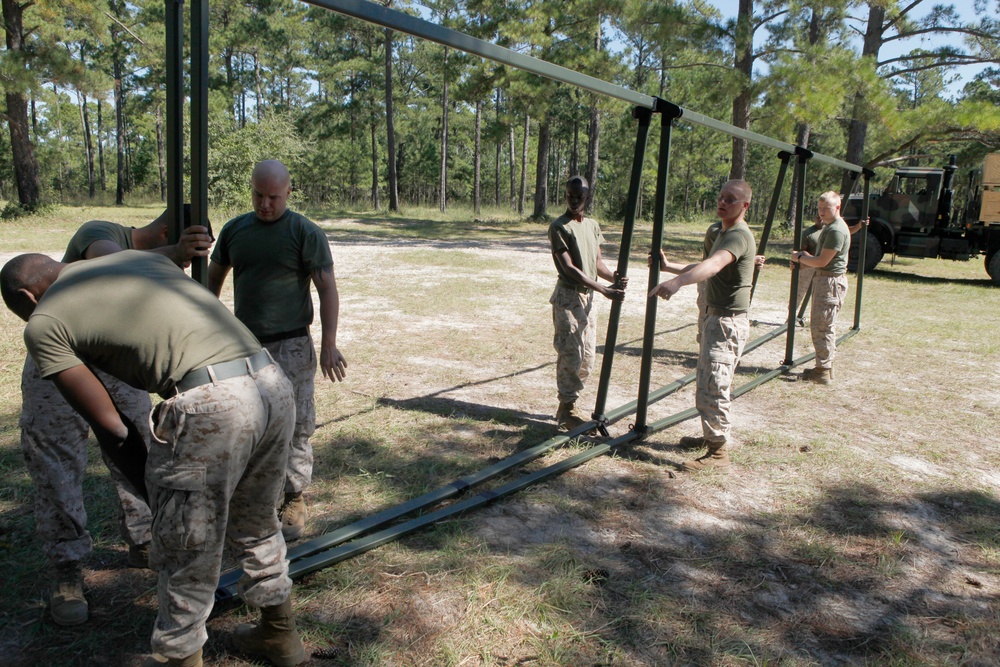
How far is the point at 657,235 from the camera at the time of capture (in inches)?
162

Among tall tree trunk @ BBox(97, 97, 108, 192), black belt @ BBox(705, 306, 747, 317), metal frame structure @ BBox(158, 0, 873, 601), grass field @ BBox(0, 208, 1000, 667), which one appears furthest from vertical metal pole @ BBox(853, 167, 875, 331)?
tall tree trunk @ BBox(97, 97, 108, 192)

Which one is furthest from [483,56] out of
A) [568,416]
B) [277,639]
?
[568,416]

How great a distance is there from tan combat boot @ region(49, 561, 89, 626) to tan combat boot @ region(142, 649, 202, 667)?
0.59 metres

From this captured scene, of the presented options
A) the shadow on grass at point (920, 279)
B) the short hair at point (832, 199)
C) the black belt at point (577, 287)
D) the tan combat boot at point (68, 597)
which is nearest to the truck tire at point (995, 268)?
the shadow on grass at point (920, 279)

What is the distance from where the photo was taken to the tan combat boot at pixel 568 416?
451cm

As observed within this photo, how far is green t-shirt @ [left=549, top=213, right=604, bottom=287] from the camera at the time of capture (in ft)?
14.0

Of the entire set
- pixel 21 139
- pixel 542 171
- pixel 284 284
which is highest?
pixel 542 171

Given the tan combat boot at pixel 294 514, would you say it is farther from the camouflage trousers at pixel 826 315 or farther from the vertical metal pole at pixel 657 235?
A: the camouflage trousers at pixel 826 315

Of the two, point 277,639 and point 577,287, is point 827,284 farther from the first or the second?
point 277,639

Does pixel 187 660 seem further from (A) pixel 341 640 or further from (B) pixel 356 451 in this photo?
(B) pixel 356 451

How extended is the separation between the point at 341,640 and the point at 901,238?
1557 centimetres

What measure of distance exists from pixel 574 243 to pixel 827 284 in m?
3.01

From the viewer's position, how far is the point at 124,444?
1.92m

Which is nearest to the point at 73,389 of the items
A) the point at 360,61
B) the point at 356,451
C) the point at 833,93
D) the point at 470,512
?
the point at 470,512
